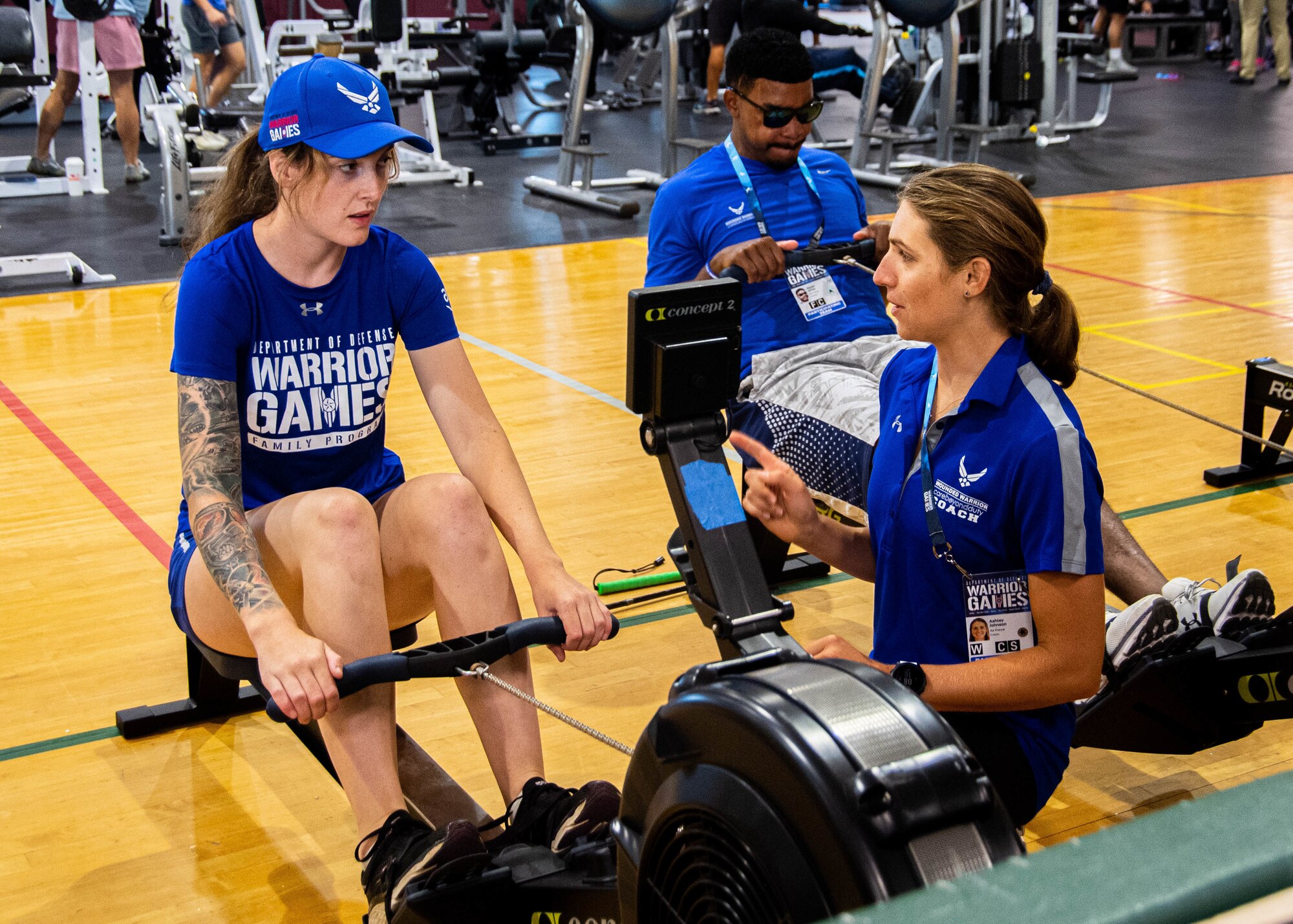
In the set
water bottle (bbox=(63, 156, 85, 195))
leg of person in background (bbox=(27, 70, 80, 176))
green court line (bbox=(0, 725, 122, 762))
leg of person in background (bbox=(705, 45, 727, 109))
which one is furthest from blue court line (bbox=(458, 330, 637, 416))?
leg of person in background (bbox=(705, 45, 727, 109))

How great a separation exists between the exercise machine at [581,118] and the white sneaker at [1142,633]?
555 cm

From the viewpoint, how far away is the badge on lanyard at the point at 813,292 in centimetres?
310

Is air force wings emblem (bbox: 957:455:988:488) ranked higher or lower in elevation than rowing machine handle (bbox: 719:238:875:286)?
lower

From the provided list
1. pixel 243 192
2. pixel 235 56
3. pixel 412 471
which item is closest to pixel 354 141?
pixel 243 192

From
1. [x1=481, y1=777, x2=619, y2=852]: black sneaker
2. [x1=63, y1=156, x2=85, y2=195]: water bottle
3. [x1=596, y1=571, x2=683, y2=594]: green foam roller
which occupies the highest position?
[x1=63, y1=156, x2=85, y2=195]: water bottle

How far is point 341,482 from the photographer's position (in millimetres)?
2162

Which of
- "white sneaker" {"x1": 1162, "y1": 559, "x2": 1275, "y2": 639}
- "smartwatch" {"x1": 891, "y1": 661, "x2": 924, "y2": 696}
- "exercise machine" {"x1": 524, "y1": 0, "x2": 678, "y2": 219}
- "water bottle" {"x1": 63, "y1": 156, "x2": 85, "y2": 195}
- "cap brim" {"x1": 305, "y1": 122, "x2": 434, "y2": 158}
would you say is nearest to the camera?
"smartwatch" {"x1": 891, "y1": 661, "x2": 924, "y2": 696}

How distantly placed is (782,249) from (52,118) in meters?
6.85

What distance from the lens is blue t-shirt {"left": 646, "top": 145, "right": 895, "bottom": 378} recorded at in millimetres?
3090

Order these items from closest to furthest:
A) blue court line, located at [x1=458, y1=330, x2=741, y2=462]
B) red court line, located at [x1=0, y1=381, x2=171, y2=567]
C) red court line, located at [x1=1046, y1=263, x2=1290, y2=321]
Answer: red court line, located at [x1=0, y1=381, x2=171, y2=567], blue court line, located at [x1=458, y1=330, x2=741, y2=462], red court line, located at [x1=1046, y1=263, x2=1290, y2=321]

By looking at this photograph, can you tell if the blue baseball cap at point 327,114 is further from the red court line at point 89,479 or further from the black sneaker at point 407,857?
the red court line at point 89,479

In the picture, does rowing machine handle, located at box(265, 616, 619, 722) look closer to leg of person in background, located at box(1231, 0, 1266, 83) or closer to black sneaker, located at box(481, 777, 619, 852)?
black sneaker, located at box(481, 777, 619, 852)

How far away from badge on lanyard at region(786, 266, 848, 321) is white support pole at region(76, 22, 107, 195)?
571 centimetres

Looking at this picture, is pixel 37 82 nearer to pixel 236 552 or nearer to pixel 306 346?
pixel 306 346
